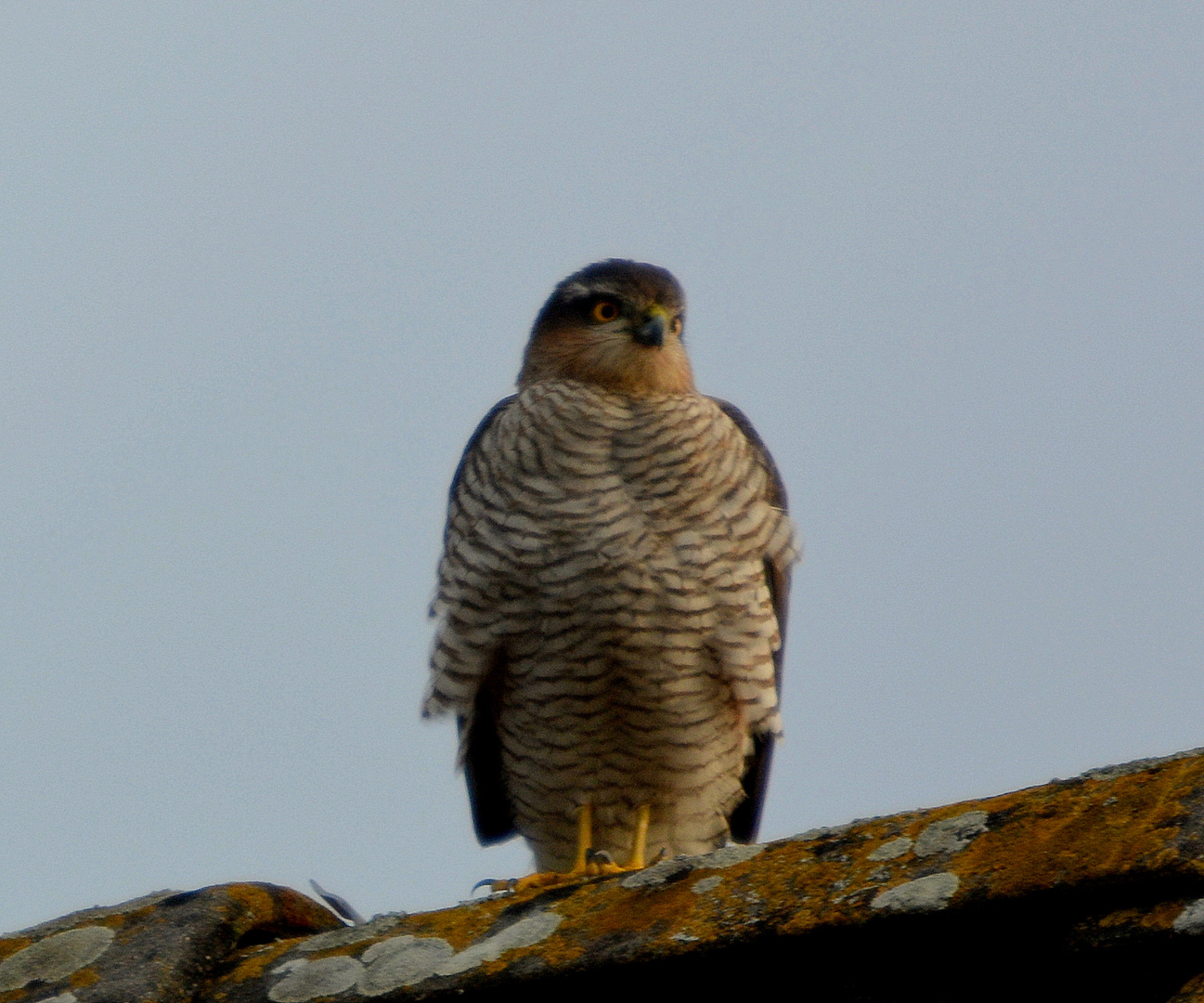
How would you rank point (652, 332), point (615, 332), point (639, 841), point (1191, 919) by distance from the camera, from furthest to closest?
point (615, 332) → point (652, 332) → point (639, 841) → point (1191, 919)

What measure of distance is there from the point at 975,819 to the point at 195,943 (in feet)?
4.75

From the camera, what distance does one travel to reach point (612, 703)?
5305mm

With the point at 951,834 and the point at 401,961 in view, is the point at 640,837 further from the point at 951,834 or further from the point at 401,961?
the point at 951,834

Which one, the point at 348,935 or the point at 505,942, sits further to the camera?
the point at 348,935

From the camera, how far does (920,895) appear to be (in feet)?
7.84

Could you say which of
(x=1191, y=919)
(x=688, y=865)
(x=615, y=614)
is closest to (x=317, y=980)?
(x=688, y=865)

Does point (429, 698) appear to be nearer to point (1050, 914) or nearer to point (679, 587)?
point (679, 587)

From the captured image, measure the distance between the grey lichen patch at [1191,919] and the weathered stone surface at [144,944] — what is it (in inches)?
68.1

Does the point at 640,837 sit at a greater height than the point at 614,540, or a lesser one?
lesser

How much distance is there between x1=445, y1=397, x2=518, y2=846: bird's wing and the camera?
5.54 m

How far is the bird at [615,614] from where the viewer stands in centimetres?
516

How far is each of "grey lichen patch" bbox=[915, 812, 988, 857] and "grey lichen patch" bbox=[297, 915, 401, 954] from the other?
1048mm

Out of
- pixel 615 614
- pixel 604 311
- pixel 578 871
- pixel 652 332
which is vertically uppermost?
pixel 604 311

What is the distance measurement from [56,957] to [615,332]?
3.39 metres
